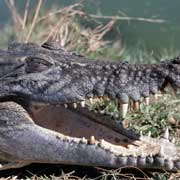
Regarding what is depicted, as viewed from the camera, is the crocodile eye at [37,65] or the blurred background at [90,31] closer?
the crocodile eye at [37,65]

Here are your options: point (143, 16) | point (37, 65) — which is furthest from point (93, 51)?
point (143, 16)

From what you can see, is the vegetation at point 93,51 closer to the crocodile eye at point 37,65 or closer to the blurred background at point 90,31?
the blurred background at point 90,31

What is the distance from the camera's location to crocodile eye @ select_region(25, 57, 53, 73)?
4496 mm

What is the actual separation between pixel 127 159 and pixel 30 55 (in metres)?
1.06

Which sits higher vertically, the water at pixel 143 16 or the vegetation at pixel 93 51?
the water at pixel 143 16

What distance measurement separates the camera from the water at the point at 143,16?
32.5 ft

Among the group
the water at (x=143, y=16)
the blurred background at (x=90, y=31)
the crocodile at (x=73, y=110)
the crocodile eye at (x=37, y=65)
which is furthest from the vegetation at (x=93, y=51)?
the crocodile eye at (x=37, y=65)

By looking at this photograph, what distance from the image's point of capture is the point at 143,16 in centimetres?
1098

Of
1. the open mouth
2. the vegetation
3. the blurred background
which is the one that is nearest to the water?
the blurred background

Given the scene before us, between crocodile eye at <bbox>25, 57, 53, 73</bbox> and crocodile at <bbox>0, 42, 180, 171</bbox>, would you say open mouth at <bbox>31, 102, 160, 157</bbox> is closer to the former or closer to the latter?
crocodile at <bbox>0, 42, 180, 171</bbox>

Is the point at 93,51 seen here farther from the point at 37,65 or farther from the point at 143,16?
the point at 143,16

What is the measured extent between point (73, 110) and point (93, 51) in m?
3.15

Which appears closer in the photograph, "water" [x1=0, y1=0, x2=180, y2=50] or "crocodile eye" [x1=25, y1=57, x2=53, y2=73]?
"crocodile eye" [x1=25, y1=57, x2=53, y2=73]

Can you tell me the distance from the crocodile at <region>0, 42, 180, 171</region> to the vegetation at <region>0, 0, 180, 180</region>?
18cm
